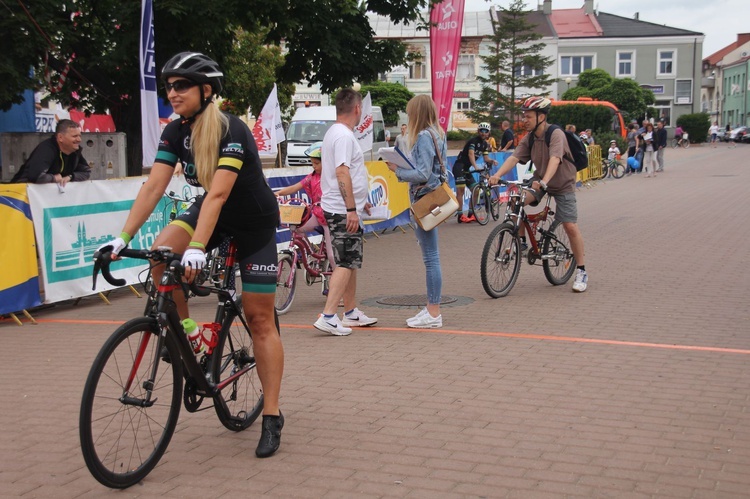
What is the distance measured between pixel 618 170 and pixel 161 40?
75.2 ft

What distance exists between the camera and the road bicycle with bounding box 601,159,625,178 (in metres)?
33.7

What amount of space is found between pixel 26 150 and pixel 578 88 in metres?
58.0

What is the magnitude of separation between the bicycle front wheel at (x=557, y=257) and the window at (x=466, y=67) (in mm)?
65477

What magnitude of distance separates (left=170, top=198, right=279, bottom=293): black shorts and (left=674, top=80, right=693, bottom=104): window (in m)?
81.8

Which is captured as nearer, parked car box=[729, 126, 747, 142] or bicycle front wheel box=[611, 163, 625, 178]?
bicycle front wheel box=[611, 163, 625, 178]

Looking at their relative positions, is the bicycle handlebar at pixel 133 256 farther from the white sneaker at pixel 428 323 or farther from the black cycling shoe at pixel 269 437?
the white sneaker at pixel 428 323

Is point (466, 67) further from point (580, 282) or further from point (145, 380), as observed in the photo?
point (145, 380)

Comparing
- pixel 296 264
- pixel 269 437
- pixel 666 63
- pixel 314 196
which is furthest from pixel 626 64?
pixel 269 437

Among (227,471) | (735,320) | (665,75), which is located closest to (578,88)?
(665,75)

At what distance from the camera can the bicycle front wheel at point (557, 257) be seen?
10.2m

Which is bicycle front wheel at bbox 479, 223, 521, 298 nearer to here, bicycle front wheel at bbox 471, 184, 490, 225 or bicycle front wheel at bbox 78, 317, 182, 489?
bicycle front wheel at bbox 78, 317, 182, 489

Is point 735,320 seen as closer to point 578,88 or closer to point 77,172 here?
point 77,172

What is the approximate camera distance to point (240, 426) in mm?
5164

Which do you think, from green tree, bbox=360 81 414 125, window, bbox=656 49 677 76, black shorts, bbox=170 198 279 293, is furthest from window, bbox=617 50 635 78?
black shorts, bbox=170 198 279 293
